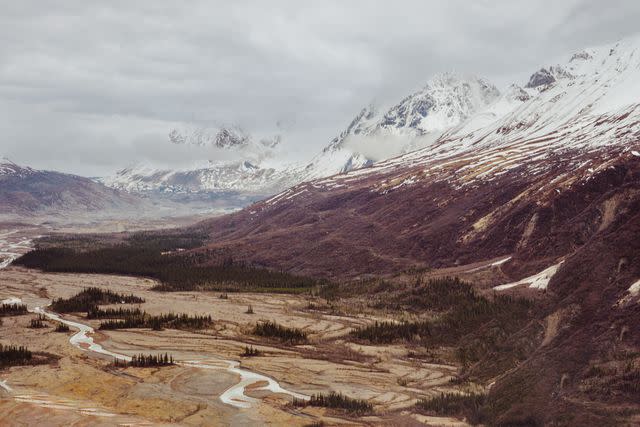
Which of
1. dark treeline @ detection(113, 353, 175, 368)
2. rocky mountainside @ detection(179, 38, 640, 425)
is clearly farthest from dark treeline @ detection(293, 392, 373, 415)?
dark treeline @ detection(113, 353, 175, 368)

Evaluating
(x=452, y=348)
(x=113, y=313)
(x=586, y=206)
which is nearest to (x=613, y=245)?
(x=452, y=348)

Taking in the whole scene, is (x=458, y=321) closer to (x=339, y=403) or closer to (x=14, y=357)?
(x=339, y=403)

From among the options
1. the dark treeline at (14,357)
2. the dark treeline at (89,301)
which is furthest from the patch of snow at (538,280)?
the dark treeline at (89,301)

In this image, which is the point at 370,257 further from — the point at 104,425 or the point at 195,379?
the point at 104,425

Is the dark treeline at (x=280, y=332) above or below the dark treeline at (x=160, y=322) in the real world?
below

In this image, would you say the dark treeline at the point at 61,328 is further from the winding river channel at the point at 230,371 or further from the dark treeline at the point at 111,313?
the dark treeline at the point at 111,313

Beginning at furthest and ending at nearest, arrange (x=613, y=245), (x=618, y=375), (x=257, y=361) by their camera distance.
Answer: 1. (x=257, y=361)
2. (x=613, y=245)
3. (x=618, y=375)

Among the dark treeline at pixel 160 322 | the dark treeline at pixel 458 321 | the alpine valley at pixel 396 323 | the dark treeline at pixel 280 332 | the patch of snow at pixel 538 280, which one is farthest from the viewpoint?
the dark treeline at pixel 160 322
